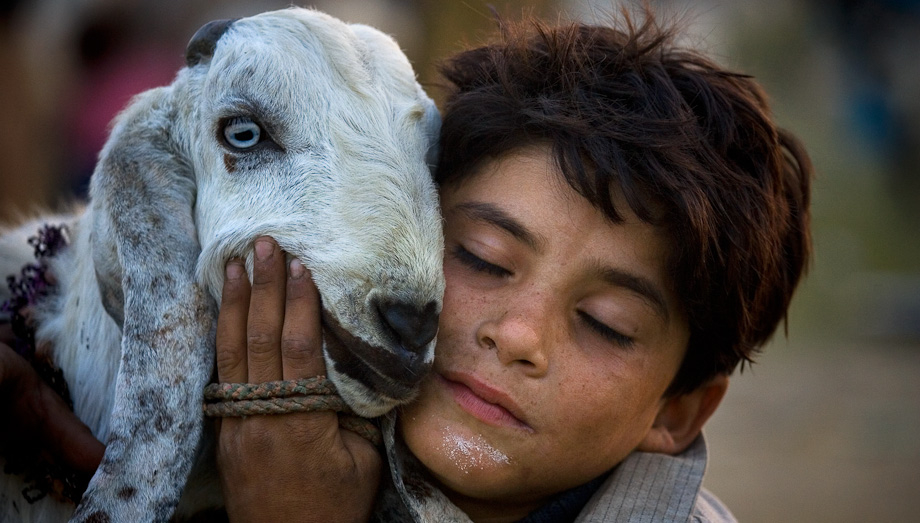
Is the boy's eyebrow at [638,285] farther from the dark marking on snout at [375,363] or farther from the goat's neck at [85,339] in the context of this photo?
the goat's neck at [85,339]

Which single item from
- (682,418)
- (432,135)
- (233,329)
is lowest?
(682,418)

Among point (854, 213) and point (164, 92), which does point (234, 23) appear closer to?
point (164, 92)

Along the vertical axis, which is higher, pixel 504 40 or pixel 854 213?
pixel 504 40

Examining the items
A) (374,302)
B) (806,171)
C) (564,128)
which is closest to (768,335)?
(806,171)

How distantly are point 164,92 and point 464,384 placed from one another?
1.13 metres

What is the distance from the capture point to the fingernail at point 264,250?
1.79m

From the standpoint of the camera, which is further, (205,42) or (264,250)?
(205,42)

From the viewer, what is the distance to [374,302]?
5.49ft

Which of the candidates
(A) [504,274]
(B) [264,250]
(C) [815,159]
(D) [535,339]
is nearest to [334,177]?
(B) [264,250]

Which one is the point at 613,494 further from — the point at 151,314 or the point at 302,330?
the point at 151,314

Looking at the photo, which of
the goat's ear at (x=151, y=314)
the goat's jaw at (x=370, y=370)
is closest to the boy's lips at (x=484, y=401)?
the goat's jaw at (x=370, y=370)

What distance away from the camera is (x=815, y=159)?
10.6 metres

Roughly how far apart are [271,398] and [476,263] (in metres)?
0.59

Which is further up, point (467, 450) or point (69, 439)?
point (467, 450)
